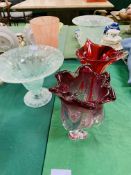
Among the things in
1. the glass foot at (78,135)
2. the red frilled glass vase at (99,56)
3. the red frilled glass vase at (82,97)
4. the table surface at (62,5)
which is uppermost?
the red frilled glass vase at (99,56)

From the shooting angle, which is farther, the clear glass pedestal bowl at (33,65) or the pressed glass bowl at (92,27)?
the pressed glass bowl at (92,27)

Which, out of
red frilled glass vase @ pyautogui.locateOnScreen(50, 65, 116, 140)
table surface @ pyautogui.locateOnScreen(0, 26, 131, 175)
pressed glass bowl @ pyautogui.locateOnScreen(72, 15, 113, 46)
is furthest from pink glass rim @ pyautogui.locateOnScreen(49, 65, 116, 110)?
pressed glass bowl @ pyautogui.locateOnScreen(72, 15, 113, 46)

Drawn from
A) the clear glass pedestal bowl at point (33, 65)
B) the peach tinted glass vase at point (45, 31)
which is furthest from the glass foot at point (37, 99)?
the peach tinted glass vase at point (45, 31)

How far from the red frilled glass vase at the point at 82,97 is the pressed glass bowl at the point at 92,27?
1.11 feet

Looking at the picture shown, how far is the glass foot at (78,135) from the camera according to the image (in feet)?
1.84

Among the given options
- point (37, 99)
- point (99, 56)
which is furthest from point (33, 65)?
point (99, 56)

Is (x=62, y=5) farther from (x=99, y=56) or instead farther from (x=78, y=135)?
(x=78, y=135)

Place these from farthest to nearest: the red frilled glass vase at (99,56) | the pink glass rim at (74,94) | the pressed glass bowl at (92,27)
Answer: the pressed glass bowl at (92,27), the red frilled glass vase at (99,56), the pink glass rim at (74,94)

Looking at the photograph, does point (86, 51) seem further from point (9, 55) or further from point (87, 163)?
point (87, 163)

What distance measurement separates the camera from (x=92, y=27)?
2.86 ft

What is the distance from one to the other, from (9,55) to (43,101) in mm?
194

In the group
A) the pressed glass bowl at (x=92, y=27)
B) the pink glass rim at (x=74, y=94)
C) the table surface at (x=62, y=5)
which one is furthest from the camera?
the table surface at (x=62, y=5)

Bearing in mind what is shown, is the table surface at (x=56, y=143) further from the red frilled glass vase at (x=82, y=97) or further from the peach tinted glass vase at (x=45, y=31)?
the peach tinted glass vase at (x=45, y=31)

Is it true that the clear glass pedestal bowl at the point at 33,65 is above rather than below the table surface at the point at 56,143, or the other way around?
above
